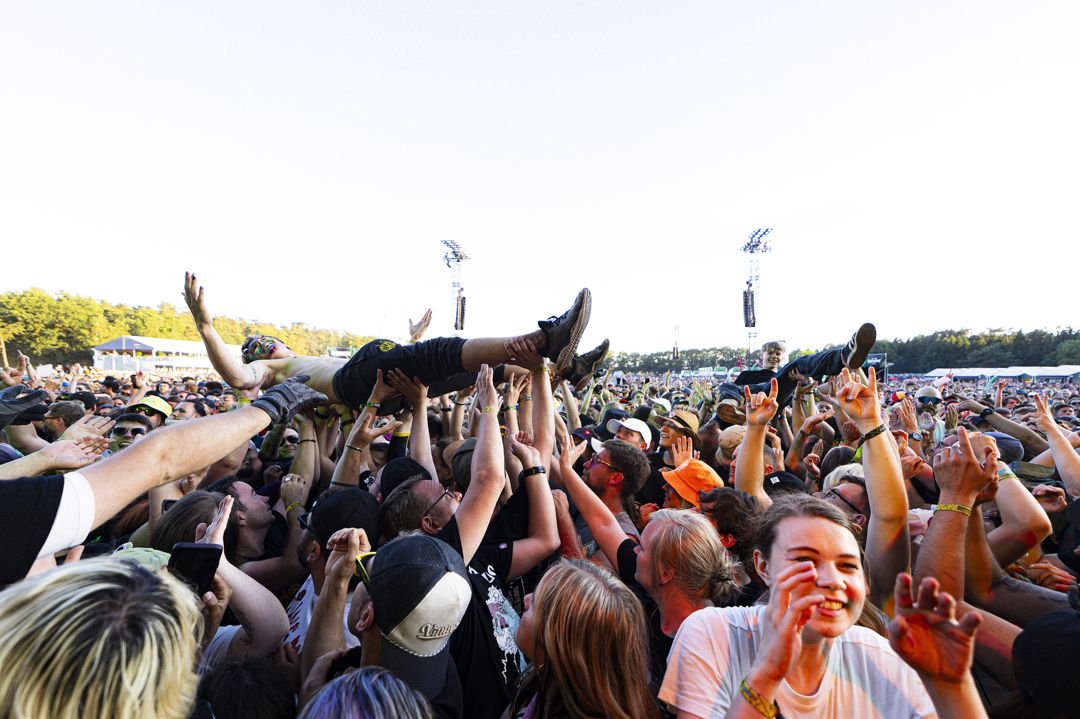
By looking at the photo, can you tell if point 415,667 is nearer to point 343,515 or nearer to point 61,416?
point 343,515

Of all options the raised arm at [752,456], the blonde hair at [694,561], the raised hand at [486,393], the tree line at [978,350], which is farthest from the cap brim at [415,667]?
the tree line at [978,350]

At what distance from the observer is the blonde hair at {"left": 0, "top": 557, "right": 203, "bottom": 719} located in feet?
2.99

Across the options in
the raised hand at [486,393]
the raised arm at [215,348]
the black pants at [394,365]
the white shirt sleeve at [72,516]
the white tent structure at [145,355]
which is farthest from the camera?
the white tent structure at [145,355]

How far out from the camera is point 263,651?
1849 mm

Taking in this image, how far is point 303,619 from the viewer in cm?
215

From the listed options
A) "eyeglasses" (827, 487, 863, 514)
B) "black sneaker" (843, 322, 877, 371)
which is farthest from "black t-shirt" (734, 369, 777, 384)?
"eyeglasses" (827, 487, 863, 514)

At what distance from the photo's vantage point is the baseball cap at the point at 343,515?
90.7 inches

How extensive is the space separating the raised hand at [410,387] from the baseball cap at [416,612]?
233 centimetres

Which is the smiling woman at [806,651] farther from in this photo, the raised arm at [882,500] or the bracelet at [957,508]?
the raised arm at [882,500]

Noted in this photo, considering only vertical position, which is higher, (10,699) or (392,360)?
(392,360)

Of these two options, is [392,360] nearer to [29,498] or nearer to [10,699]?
[29,498]

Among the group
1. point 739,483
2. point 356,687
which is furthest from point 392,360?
point 356,687

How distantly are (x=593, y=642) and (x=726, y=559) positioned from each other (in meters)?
0.82

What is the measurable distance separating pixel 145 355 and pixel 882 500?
5054 centimetres
